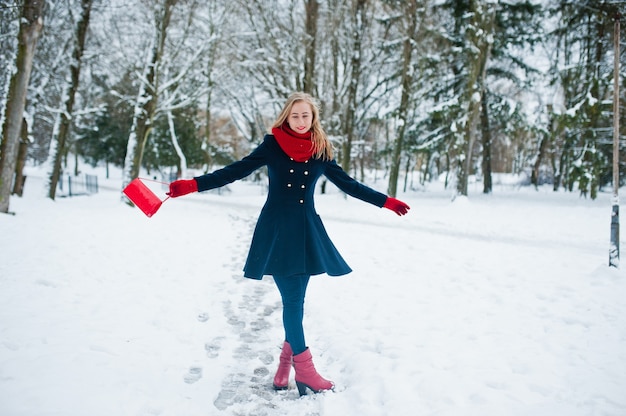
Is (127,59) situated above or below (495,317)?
above

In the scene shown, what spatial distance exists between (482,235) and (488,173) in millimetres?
13493

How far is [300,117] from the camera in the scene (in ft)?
9.08

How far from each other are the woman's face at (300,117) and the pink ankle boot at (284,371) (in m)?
1.59

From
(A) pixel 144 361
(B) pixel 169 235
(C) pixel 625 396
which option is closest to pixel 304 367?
(A) pixel 144 361

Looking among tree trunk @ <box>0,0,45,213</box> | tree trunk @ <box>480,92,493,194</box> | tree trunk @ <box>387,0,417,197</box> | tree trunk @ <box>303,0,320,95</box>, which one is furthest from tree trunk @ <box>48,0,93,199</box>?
tree trunk @ <box>480,92,493,194</box>

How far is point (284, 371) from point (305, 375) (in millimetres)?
187

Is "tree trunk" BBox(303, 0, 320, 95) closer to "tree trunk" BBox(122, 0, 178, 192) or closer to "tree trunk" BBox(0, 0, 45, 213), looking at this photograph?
"tree trunk" BBox(122, 0, 178, 192)

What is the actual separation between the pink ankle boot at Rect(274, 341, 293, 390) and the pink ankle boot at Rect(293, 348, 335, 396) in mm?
105

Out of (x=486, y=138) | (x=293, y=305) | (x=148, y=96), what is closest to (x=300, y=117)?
(x=293, y=305)

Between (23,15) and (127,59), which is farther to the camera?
(127,59)

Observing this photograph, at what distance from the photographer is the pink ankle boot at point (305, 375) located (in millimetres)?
2760

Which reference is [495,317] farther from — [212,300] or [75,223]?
[75,223]

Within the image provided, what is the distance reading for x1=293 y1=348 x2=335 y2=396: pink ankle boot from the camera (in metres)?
2.76

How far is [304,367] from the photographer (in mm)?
2762
